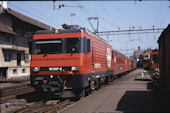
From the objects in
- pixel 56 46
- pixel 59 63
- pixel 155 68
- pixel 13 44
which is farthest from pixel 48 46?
pixel 13 44

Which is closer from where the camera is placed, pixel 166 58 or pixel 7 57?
pixel 166 58

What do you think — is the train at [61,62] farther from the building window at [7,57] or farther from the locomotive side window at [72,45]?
the building window at [7,57]

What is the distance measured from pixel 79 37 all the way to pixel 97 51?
2.93 metres

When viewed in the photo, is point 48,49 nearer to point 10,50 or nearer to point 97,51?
point 97,51

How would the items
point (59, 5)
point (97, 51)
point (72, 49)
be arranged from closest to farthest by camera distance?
point (72, 49) < point (97, 51) < point (59, 5)

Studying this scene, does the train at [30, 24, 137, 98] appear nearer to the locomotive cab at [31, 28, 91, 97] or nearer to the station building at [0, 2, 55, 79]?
the locomotive cab at [31, 28, 91, 97]

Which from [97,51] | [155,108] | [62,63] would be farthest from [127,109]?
[97,51]

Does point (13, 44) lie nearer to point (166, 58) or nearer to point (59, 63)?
point (59, 63)

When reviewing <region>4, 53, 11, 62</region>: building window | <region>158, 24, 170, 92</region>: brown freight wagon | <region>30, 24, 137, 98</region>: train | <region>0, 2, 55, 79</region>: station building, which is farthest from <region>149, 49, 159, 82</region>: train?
<region>4, 53, 11, 62</region>: building window

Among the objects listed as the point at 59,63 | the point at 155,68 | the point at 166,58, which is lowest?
the point at 155,68

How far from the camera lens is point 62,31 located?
10.5m

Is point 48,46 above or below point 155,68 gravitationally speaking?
above

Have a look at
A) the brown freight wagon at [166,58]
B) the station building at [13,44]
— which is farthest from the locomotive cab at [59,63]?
the station building at [13,44]

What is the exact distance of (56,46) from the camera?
10.3m
